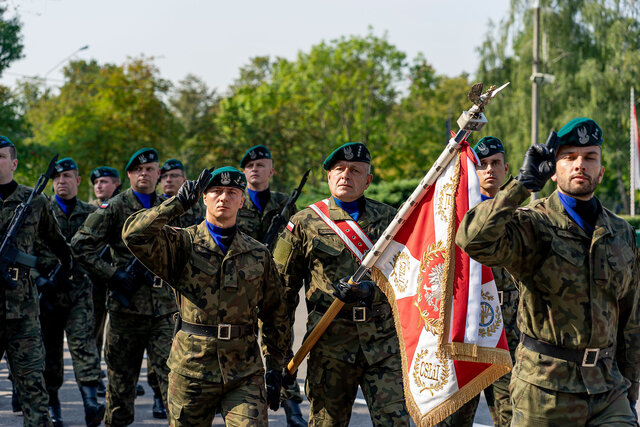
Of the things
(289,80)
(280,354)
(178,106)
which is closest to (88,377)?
(280,354)

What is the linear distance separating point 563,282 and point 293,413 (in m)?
3.65

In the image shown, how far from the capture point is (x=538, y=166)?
3.91 m

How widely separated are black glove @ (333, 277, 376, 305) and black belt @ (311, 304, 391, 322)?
0.39 ft

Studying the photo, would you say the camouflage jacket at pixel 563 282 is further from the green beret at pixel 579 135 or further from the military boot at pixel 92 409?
the military boot at pixel 92 409

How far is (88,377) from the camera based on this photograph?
734cm

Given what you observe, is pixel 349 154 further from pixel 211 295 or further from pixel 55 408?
pixel 55 408

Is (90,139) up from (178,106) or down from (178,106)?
down

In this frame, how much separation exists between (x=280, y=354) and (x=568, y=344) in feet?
6.28

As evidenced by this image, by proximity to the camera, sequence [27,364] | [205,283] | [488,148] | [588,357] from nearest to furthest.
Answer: [588,357], [205,283], [27,364], [488,148]

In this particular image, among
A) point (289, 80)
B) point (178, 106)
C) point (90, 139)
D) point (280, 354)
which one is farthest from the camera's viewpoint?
point (178, 106)

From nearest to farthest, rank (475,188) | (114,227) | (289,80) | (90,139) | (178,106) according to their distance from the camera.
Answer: (475,188)
(114,227)
(90,139)
(289,80)
(178,106)

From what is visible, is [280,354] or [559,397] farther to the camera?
[280,354]

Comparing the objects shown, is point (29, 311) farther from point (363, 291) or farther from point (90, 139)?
point (90, 139)

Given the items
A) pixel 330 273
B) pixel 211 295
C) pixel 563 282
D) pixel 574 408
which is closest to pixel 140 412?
pixel 330 273
